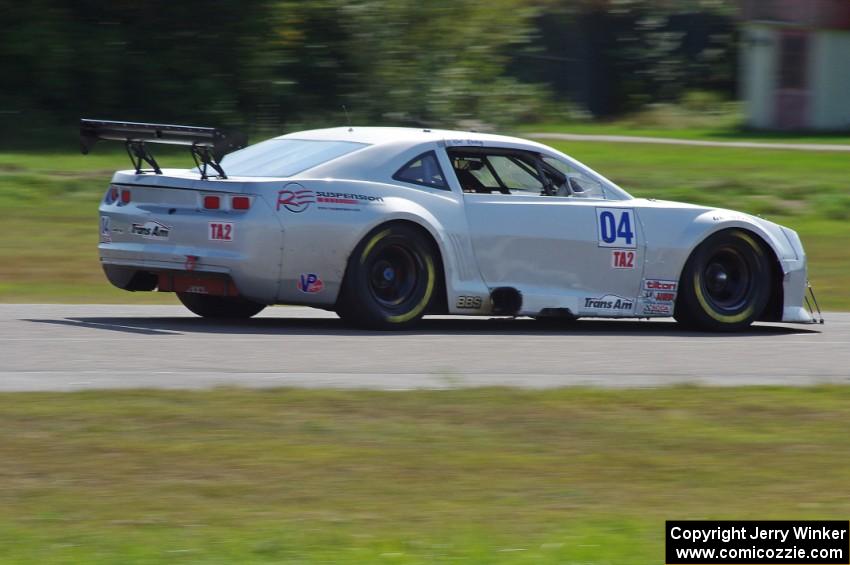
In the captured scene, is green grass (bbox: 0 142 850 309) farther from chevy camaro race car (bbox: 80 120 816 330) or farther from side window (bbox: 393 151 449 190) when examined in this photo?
side window (bbox: 393 151 449 190)

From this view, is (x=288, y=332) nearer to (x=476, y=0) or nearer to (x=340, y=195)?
(x=340, y=195)

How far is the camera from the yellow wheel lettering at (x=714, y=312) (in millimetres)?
11422

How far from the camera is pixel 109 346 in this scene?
9.37 meters

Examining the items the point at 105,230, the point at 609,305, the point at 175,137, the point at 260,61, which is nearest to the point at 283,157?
the point at 175,137

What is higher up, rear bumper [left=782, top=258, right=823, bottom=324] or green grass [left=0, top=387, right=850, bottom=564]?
rear bumper [left=782, top=258, right=823, bottom=324]

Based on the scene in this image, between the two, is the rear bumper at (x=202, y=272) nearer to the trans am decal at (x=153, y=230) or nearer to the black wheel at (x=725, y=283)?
the trans am decal at (x=153, y=230)

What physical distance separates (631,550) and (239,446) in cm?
206

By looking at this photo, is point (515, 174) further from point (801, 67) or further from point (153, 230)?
point (801, 67)

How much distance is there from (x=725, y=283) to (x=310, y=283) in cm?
339

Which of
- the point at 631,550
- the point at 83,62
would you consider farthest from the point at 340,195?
the point at 83,62


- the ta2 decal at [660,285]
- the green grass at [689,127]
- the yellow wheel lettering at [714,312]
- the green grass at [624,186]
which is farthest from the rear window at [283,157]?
the green grass at [689,127]

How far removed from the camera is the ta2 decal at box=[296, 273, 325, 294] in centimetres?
1006

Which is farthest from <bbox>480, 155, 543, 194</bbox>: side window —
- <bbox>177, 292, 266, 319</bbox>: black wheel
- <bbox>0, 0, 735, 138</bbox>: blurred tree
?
<bbox>0, 0, 735, 138</bbox>: blurred tree

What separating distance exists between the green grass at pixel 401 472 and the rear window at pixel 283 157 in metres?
2.75
